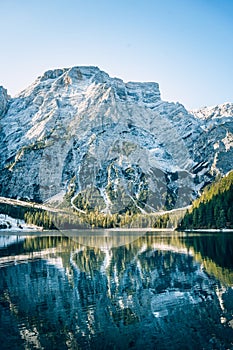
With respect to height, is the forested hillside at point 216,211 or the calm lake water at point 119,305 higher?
the forested hillside at point 216,211

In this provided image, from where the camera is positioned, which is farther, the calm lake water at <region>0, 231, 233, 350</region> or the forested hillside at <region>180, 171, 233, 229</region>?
the forested hillside at <region>180, 171, 233, 229</region>

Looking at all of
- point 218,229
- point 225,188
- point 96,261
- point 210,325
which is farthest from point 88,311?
point 225,188

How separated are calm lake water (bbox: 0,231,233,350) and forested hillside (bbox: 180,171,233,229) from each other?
95851 millimetres

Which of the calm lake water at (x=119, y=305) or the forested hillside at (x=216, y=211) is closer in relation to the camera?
the calm lake water at (x=119, y=305)

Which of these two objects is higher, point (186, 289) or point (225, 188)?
point (225, 188)

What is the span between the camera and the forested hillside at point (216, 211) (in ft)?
522

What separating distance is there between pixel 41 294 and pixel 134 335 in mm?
17118

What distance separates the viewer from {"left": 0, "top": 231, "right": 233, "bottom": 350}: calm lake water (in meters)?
29.1

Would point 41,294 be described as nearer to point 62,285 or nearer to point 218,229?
point 62,285

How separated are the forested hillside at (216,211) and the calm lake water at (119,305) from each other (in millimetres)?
95851

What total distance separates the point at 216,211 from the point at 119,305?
132073mm

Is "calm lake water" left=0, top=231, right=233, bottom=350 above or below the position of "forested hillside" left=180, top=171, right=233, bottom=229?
below

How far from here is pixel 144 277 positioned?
53.9 m

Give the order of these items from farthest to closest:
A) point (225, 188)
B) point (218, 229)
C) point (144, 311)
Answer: point (225, 188), point (218, 229), point (144, 311)
